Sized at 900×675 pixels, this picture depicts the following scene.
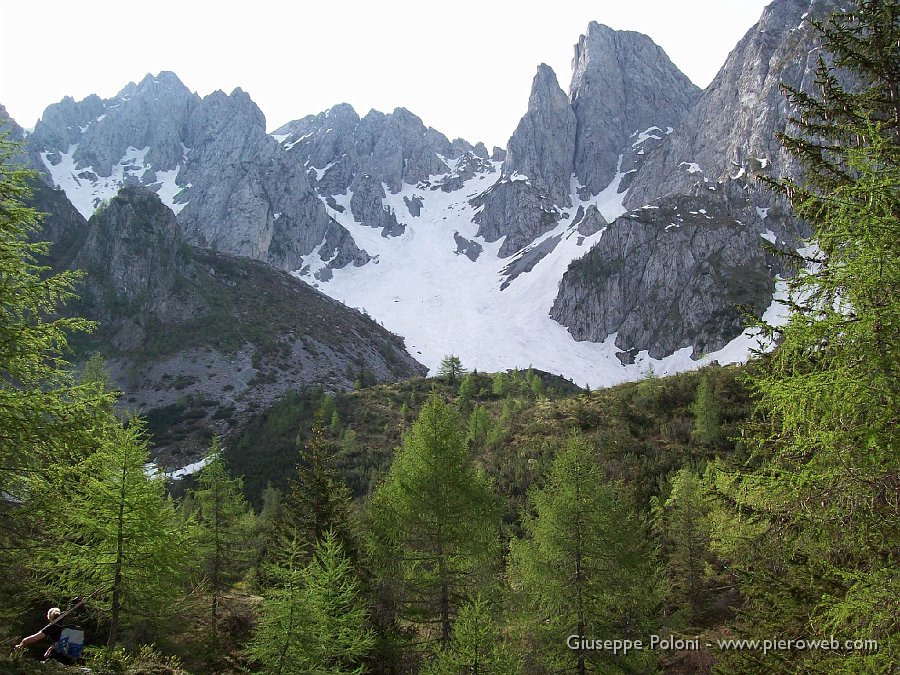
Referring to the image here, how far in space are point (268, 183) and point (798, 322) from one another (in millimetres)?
190401

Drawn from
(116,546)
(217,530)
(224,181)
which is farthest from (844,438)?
(224,181)

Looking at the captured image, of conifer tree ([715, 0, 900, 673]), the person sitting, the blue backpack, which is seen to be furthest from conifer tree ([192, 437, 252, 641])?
conifer tree ([715, 0, 900, 673])

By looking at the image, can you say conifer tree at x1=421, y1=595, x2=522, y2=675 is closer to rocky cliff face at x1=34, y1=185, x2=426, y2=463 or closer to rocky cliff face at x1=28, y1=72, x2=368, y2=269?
rocky cliff face at x1=34, y1=185, x2=426, y2=463

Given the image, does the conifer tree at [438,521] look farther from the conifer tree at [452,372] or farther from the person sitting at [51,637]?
the conifer tree at [452,372]

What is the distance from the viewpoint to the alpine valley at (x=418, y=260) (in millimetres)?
85250

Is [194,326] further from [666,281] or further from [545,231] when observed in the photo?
[545,231]

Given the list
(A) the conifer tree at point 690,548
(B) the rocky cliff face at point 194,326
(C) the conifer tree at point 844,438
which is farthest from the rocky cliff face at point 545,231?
(C) the conifer tree at point 844,438

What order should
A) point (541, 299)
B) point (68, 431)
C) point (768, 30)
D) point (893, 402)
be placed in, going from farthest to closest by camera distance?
point (768, 30) → point (541, 299) → point (68, 431) → point (893, 402)

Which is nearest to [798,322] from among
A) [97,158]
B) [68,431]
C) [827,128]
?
[827,128]

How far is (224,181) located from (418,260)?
2820 inches

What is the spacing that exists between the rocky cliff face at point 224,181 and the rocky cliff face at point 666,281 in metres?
83.6

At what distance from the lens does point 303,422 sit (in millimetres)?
54719

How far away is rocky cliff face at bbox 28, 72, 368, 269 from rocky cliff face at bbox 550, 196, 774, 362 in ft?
274

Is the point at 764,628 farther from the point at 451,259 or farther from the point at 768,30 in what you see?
the point at 768,30
